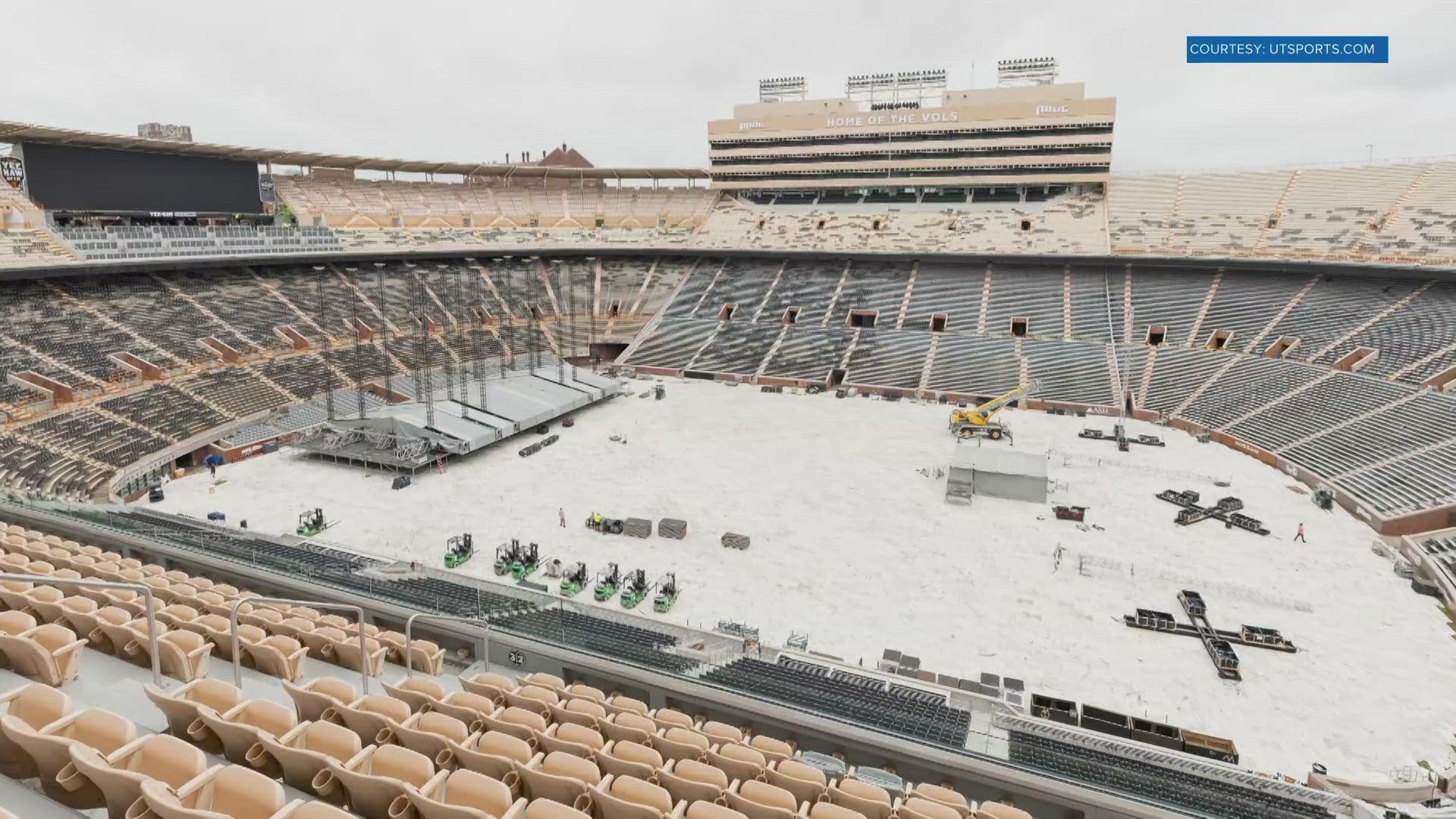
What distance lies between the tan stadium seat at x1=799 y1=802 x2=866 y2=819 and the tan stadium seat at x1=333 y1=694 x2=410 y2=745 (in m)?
3.59

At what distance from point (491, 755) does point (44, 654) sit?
4215 mm

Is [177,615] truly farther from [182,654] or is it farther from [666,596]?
[666,596]

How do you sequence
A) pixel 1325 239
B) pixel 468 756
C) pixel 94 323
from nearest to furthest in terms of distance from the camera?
1. pixel 468 756
2. pixel 94 323
3. pixel 1325 239

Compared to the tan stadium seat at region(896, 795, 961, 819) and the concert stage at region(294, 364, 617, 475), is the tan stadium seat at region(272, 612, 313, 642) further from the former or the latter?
the concert stage at region(294, 364, 617, 475)

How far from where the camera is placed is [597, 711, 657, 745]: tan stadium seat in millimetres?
7727

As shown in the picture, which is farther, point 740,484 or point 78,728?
point 740,484

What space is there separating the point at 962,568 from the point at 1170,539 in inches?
306

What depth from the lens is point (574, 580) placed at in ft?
68.4

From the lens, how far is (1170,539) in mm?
24609

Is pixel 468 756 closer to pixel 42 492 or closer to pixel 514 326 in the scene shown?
pixel 42 492

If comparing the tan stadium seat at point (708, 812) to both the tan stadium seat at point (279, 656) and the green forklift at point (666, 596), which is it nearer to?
the tan stadium seat at point (279, 656)

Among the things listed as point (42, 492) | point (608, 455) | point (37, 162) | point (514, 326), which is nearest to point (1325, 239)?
point (608, 455)

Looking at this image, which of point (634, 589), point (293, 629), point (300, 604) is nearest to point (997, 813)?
point (300, 604)

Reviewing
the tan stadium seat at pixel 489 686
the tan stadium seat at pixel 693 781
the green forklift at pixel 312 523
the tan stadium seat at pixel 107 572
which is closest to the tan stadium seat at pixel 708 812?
the tan stadium seat at pixel 693 781
